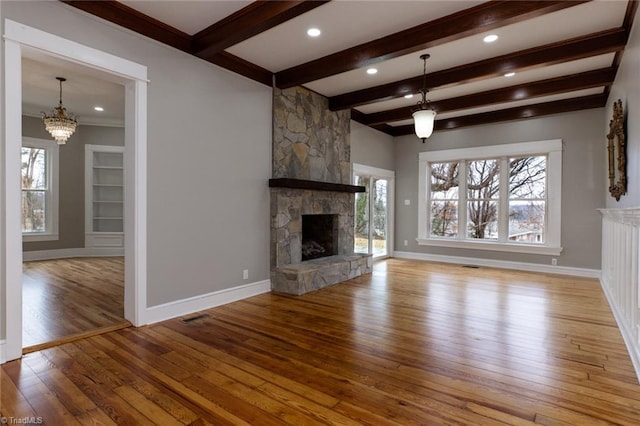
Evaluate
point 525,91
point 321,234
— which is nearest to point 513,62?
point 525,91

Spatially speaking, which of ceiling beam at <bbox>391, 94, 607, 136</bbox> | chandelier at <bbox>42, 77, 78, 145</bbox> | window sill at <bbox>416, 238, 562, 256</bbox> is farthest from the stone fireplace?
chandelier at <bbox>42, 77, 78, 145</bbox>

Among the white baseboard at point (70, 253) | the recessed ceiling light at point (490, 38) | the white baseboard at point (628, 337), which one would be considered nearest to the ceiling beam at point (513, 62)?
the recessed ceiling light at point (490, 38)

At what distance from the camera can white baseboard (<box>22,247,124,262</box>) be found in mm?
6969

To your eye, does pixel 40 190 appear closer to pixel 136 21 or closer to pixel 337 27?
pixel 136 21

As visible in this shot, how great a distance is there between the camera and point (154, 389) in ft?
7.27

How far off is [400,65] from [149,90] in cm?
Answer: 301

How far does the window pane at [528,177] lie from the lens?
255 inches

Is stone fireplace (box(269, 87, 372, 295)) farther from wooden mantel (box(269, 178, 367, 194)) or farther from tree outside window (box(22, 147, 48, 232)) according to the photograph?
tree outside window (box(22, 147, 48, 232))

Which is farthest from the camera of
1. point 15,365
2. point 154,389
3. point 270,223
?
point 270,223

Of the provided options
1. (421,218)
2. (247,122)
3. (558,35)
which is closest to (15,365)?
(247,122)

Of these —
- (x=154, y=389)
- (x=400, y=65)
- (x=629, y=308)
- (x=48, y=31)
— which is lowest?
(x=154, y=389)

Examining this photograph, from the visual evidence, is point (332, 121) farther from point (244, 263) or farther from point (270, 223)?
point (244, 263)

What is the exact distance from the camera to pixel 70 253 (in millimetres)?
7430

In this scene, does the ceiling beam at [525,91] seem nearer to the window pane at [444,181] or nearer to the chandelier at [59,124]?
the window pane at [444,181]
